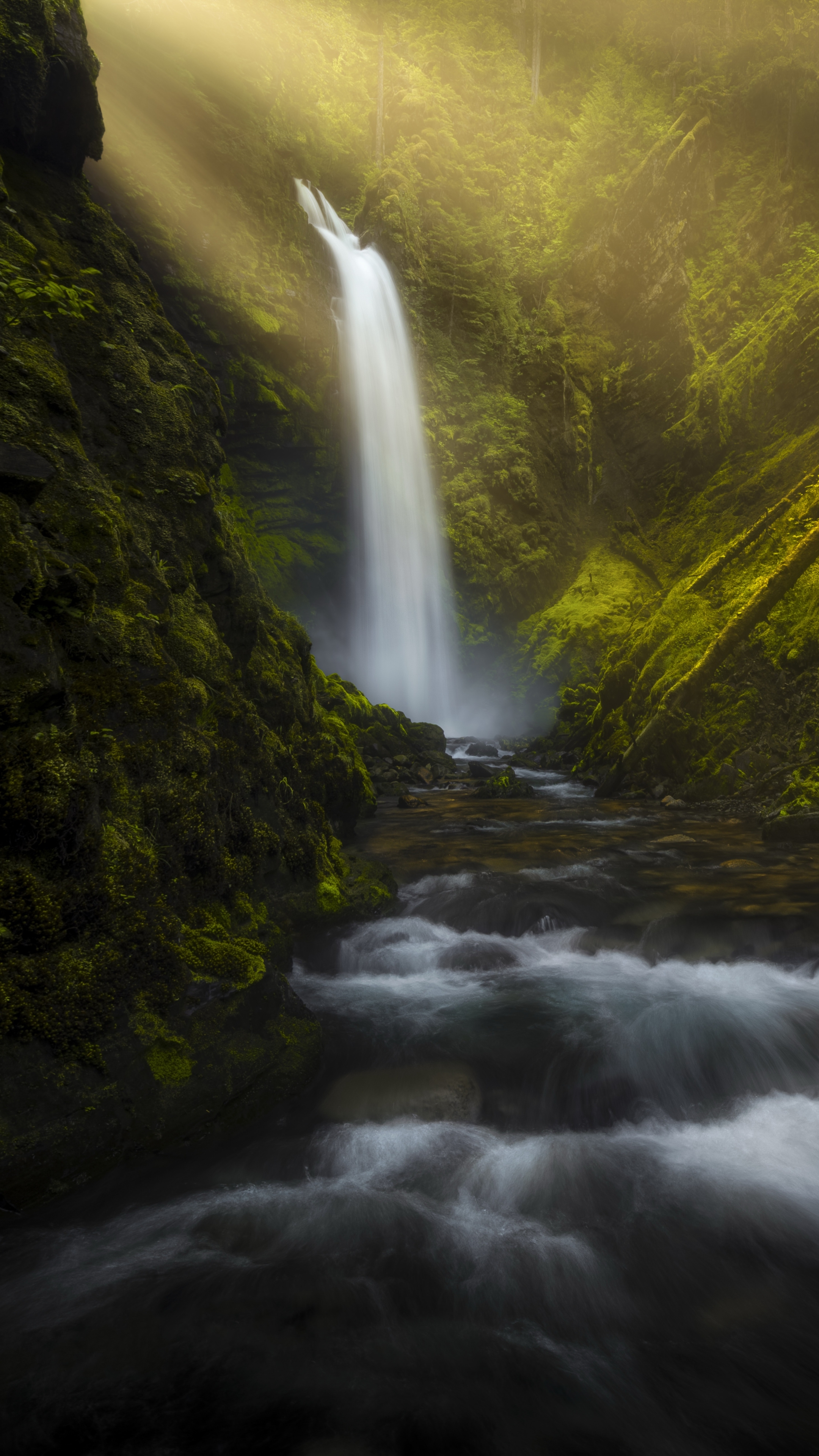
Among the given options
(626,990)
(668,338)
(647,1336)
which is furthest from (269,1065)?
(668,338)

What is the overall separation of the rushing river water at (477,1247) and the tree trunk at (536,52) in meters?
64.5

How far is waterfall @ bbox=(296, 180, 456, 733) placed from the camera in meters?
32.7

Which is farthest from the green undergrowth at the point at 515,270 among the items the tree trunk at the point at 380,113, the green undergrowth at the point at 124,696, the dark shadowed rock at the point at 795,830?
the green undergrowth at the point at 124,696

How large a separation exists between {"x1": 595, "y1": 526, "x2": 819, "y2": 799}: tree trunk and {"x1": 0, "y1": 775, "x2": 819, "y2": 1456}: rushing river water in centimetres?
878

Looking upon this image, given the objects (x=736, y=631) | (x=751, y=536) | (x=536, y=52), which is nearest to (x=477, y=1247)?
(x=736, y=631)

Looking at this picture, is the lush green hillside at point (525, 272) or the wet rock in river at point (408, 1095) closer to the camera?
the wet rock in river at point (408, 1095)

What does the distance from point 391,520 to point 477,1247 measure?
→ 3271 cm

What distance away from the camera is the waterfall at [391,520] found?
32719 mm

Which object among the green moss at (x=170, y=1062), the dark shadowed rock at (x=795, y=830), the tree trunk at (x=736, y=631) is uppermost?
the tree trunk at (x=736, y=631)

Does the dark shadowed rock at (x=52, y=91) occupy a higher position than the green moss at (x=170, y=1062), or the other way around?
the dark shadowed rock at (x=52, y=91)

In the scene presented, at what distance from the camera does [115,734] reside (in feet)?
15.2

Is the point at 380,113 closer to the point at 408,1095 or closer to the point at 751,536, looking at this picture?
the point at 751,536

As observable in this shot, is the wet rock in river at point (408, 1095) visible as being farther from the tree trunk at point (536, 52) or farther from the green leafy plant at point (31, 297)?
the tree trunk at point (536, 52)

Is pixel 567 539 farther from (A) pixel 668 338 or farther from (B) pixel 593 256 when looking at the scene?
(B) pixel 593 256
